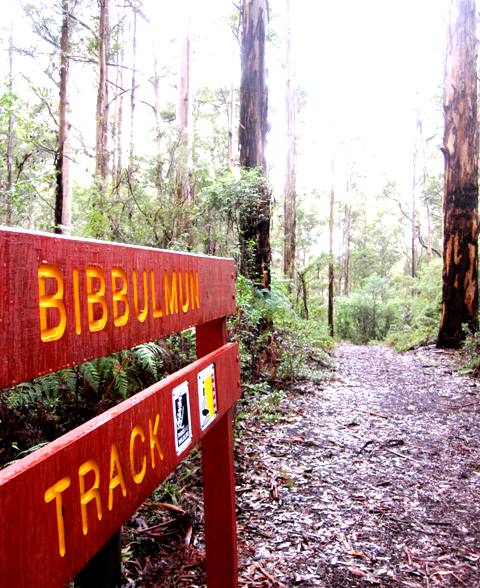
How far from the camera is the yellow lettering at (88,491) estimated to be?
2.82 feet

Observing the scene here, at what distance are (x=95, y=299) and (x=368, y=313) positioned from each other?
2006 centimetres

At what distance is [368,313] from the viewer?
20266 millimetres

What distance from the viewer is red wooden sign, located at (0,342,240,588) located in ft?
2.34

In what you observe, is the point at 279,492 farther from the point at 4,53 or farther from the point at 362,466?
the point at 4,53

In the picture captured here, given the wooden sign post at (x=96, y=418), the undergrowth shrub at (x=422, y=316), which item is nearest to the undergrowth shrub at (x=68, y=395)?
Result: the wooden sign post at (x=96, y=418)

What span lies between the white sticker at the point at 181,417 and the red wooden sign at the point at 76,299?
161 millimetres

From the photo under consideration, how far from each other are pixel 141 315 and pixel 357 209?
35069mm

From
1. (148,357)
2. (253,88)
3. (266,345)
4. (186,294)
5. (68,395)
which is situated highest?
(253,88)

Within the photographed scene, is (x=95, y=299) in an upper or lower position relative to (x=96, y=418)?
upper

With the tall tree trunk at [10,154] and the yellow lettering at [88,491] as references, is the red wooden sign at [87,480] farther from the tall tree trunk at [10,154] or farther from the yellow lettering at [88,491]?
the tall tree trunk at [10,154]

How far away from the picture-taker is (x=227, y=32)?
67.9 ft

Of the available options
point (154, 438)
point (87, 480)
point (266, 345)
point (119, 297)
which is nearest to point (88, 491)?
point (87, 480)

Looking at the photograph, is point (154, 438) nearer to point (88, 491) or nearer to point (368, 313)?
point (88, 491)

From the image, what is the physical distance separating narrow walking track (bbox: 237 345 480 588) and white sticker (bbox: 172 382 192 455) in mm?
1471
